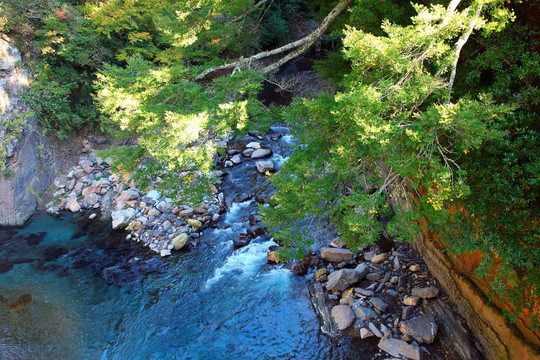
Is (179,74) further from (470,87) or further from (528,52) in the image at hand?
(528,52)

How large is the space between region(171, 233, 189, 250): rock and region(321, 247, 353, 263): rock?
446 cm

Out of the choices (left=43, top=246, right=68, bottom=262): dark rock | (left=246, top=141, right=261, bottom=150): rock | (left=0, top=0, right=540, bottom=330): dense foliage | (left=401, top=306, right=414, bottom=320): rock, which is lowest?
(left=43, top=246, right=68, bottom=262): dark rock

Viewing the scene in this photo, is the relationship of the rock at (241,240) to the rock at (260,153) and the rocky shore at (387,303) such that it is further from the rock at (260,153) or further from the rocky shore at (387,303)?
the rock at (260,153)

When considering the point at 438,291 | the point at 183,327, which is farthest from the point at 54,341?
the point at 438,291

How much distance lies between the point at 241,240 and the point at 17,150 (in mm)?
9757

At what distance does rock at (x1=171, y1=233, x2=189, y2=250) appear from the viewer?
34.2ft

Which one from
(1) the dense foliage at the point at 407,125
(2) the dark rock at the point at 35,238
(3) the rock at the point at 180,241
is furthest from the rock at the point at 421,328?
(2) the dark rock at the point at 35,238

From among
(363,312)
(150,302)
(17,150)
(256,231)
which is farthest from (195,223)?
(17,150)

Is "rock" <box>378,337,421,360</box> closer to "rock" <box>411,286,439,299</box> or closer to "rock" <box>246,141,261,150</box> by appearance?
"rock" <box>411,286,439,299</box>

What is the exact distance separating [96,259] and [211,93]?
254 inches

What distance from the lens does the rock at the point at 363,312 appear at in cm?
731

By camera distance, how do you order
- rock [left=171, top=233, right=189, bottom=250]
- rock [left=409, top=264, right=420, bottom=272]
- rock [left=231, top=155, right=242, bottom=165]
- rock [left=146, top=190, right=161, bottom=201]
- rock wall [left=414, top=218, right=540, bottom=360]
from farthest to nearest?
rock [left=231, top=155, right=242, bottom=165], rock [left=146, top=190, right=161, bottom=201], rock [left=171, top=233, right=189, bottom=250], rock [left=409, top=264, right=420, bottom=272], rock wall [left=414, top=218, right=540, bottom=360]

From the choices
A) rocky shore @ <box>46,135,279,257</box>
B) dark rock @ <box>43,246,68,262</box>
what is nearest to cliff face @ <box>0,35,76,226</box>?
rocky shore @ <box>46,135,279,257</box>

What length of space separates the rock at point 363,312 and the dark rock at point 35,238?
1080 cm
